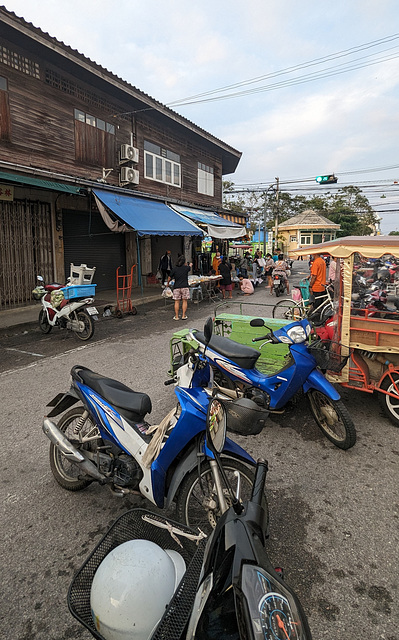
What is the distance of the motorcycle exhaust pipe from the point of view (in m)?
2.66

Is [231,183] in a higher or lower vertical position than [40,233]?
higher

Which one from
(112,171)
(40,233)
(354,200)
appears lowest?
(40,233)

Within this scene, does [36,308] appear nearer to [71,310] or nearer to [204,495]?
→ [71,310]

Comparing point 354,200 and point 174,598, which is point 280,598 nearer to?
point 174,598

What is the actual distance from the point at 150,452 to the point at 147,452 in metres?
0.02

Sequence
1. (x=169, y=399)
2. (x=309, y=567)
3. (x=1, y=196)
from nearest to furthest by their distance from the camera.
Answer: (x=309, y=567)
(x=169, y=399)
(x=1, y=196)

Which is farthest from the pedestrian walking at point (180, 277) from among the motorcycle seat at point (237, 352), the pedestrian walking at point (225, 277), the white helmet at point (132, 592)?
the white helmet at point (132, 592)

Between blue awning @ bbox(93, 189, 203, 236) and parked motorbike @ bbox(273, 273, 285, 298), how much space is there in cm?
398

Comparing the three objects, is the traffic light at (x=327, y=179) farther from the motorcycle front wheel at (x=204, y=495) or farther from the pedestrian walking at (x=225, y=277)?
the motorcycle front wheel at (x=204, y=495)

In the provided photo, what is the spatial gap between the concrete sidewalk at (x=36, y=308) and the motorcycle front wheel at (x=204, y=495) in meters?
7.83

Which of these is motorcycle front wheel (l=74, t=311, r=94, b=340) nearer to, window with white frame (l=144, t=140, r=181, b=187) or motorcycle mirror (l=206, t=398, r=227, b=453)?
motorcycle mirror (l=206, t=398, r=227, b=453)

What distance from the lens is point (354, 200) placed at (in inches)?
2109

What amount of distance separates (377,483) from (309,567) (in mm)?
1149

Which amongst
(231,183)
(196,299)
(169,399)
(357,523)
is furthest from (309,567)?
(231,183)
